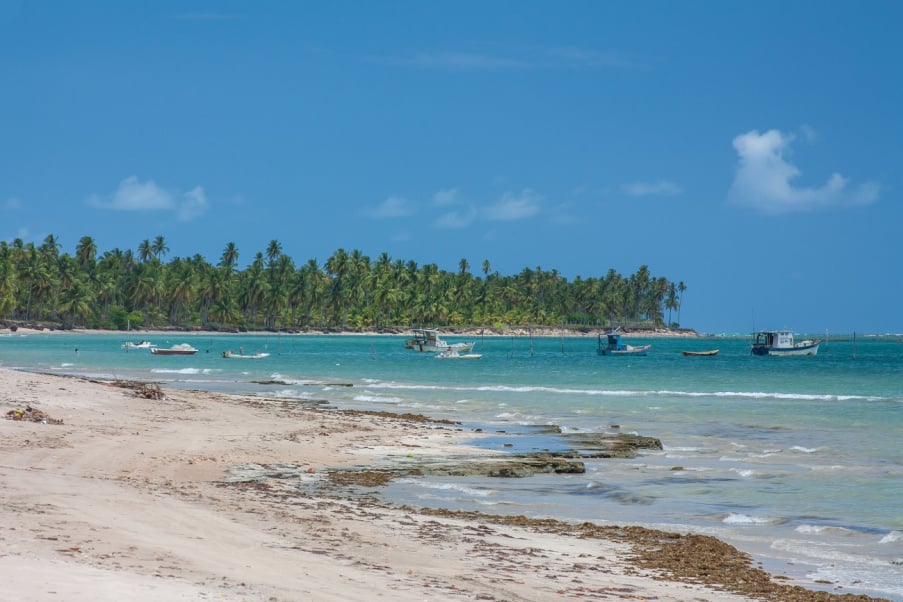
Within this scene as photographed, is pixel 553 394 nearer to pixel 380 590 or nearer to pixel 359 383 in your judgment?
pixel 359 383

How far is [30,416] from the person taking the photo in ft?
78.0

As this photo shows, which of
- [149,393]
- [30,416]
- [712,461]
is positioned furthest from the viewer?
[149,393]

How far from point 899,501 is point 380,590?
42.1 feet

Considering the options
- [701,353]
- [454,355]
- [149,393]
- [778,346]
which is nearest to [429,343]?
[454,355]

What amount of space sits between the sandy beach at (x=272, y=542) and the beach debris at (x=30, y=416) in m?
0.42

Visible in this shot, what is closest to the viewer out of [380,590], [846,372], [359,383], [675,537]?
[380,590]

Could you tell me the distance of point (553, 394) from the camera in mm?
50969

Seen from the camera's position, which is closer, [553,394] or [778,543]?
[778,543]

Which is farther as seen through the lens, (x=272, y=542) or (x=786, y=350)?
(x=786, y=350)

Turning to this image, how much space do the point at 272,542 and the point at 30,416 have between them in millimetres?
14130

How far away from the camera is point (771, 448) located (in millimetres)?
27969

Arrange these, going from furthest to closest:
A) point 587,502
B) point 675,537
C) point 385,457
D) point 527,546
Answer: point 385,457 < point 587,502 < point 675,537 < point 527,546

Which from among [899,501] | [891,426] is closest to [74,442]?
[899,501]

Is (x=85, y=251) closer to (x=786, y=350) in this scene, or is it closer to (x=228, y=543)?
(x=786, y=350)
